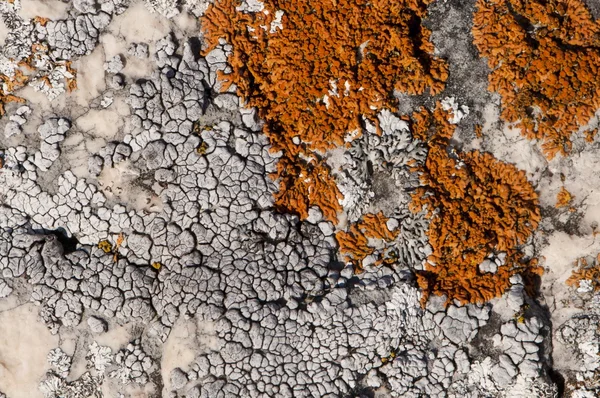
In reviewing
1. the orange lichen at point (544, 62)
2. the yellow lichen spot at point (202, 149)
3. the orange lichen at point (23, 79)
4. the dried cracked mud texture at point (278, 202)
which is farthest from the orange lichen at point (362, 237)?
the orange lichen at point (23, 79)

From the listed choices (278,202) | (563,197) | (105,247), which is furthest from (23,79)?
(563,197)

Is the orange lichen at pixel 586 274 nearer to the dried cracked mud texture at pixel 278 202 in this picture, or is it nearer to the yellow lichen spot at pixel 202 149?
the dried cracked mud texture at pixel 278 202

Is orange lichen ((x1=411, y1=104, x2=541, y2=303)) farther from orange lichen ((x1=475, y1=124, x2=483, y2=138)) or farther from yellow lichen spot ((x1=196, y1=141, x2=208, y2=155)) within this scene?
yellow lichen spot ((x1=196, y1=141, x2=208, y2=155))

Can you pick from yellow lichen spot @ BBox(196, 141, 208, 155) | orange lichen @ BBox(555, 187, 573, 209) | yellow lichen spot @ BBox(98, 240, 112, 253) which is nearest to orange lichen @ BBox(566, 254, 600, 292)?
orange lichen @ BBox(555, 187, 573, 209)

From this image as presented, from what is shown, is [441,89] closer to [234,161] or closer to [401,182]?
[401,182]

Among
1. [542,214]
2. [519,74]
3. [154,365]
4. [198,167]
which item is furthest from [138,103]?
[542,214]

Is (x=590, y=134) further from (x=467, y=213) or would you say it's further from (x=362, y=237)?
(x=362, y=237)
